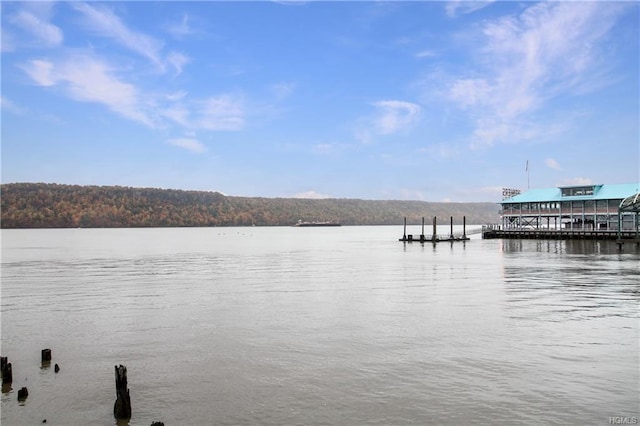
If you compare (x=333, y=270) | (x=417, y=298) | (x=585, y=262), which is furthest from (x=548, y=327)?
(x=585, y=262)

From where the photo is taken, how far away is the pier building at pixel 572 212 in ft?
303

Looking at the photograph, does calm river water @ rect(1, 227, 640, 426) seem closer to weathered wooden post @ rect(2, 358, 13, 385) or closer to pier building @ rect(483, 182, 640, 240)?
weathered wooden post @ rect(2, 358, 13, 385)

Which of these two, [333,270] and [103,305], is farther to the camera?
[333,270]

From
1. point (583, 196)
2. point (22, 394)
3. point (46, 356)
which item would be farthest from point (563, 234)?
point (22, 394)

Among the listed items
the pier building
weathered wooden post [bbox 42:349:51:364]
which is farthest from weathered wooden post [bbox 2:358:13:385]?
the pier building

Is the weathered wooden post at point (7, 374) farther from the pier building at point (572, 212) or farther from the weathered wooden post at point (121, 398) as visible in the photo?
the pier building at point (572, 212)

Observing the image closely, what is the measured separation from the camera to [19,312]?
1101 inches

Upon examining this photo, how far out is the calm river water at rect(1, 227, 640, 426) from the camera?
13.6 meters

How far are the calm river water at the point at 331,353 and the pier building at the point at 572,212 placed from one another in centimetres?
6226

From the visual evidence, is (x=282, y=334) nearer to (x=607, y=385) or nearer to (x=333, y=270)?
(x=607, y=385)

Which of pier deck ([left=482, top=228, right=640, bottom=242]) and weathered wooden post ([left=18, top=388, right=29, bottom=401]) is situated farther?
pier deck ([left=482, top=228, right=640, bottom=242])

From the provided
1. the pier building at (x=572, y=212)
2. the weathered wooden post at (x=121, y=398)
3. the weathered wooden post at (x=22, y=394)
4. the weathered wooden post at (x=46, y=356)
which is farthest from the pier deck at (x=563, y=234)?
the weathered wooden post at (x=22, y=394)

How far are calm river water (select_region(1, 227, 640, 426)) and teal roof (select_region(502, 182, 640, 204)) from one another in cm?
6410

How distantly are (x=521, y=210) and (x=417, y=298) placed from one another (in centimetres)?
8614
